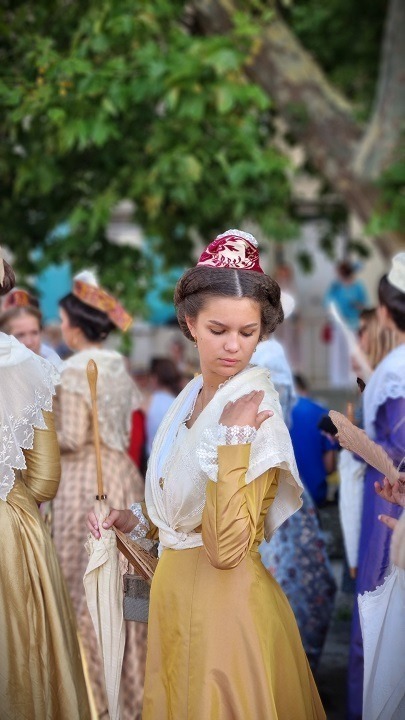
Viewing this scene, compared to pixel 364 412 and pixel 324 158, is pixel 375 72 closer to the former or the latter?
pixel 324 158

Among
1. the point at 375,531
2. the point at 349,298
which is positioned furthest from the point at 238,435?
the point at 349,298

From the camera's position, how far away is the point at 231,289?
9.75 ft

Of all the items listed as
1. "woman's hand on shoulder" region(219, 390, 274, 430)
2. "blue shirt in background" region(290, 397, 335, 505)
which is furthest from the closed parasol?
"blue shirt in background" region(290, 397, 335, 505)

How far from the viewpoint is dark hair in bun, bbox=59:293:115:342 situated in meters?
5.03

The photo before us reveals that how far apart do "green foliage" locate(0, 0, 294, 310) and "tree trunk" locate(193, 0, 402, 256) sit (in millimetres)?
731

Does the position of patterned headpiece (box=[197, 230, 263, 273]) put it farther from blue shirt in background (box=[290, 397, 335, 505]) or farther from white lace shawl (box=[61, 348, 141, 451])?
blue shirt in background (box=[290, 397, 335, 505])

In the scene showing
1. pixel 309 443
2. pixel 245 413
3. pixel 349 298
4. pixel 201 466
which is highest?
pixel 349 298

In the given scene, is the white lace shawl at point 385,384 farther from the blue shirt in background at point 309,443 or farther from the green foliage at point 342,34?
the green foliage at point 342,34

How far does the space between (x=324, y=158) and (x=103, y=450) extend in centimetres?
506

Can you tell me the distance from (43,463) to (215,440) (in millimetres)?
956

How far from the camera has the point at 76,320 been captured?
5039mm

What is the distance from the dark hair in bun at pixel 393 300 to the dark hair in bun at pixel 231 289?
1091 mm

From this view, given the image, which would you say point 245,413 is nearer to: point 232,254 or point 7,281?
point 232,254

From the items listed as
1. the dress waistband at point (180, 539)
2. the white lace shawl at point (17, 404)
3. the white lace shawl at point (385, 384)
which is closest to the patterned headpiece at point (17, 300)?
the white lace shawl at point (17, 404)
